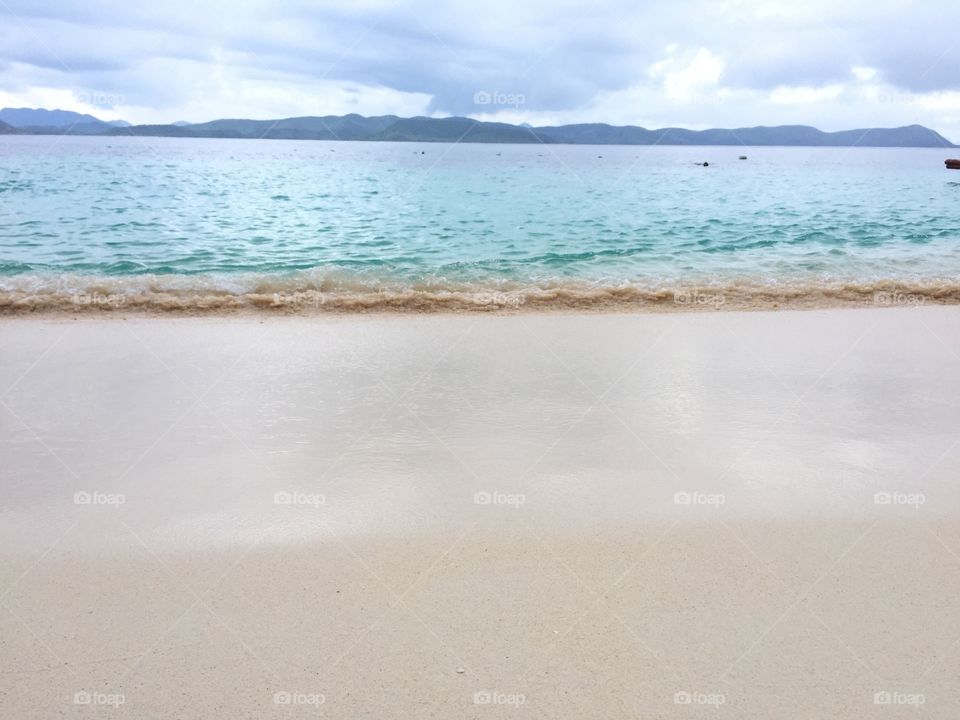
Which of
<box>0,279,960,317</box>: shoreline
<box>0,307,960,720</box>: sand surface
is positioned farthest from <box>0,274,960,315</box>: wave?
<box>0,307,960,720</box>: sand surface

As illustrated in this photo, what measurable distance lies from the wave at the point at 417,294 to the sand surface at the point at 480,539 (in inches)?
104

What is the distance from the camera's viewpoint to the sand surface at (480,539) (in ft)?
8.01

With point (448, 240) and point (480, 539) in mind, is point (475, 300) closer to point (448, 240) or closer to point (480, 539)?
point (480, 539)

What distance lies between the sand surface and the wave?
2.65 metres

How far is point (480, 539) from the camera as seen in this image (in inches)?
A: 128

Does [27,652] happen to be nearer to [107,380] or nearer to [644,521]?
[644,521]

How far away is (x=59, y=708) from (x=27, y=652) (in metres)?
Result: 0.37

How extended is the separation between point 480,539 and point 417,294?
240 inches

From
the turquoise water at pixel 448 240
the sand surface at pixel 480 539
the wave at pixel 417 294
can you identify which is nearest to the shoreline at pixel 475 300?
the wave at pixel 417 294

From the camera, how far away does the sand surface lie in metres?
2.44

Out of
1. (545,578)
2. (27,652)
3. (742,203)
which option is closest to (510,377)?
(545,578)

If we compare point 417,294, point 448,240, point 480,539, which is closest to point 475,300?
point 417,294

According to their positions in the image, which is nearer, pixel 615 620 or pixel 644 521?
pixel 615 620

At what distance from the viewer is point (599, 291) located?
9375mm
